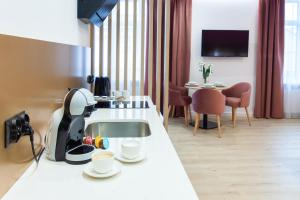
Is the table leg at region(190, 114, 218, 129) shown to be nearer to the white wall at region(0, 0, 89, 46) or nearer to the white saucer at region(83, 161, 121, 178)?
the white wall at region(0, 0, 89, 46)

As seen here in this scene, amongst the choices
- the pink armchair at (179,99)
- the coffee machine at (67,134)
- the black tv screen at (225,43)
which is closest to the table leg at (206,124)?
the pink armchair at (179,99)

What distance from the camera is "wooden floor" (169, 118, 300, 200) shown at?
2756 mm

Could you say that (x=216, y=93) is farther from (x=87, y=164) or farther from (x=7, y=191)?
(x=7, y=191)

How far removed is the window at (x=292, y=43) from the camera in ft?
19.7

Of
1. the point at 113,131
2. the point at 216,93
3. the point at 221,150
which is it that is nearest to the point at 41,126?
the point at 113,131

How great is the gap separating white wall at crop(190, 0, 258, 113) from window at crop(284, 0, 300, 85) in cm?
66

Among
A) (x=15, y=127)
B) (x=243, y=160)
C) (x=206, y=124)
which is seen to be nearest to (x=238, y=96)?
(x=206, y=124)

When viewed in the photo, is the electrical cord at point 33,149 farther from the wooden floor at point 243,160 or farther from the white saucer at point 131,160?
the wooden floor at point 243,160

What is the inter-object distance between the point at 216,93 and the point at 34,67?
3.80m

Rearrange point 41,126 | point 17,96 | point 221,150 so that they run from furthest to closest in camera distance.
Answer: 1. point 221,150
2. point 41,126
3. point 17,96

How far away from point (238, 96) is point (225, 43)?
1.09m

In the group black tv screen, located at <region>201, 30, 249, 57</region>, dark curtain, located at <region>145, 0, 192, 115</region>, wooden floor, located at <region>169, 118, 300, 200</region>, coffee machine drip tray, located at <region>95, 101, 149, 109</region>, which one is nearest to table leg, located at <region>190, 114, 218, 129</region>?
wooden floor, located at <region>169, 118, 300, 200</region>

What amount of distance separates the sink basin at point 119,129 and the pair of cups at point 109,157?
77 cm

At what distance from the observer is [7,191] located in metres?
0.92
